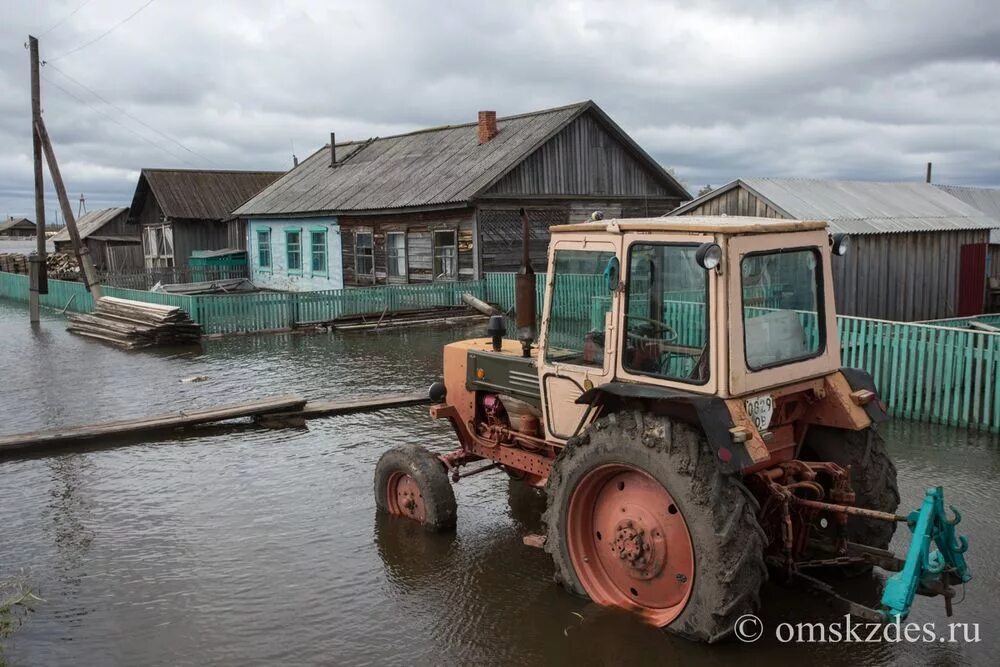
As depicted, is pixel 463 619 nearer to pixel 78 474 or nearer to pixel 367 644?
pixel 367 644

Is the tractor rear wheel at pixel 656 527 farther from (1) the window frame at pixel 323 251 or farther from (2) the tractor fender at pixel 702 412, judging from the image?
(1) the window frame at pixel 323 251

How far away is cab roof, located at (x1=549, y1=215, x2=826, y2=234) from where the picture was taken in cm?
467

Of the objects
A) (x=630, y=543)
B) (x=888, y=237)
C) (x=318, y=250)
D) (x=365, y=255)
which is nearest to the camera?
(x=630, y=543)

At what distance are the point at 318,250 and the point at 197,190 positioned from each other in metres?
9.86

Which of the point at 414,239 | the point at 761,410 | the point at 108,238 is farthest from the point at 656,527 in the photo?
the point at 108,238

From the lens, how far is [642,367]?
5039mm

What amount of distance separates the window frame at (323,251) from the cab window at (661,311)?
78.1 feet

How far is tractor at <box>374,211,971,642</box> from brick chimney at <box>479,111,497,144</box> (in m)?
19.9

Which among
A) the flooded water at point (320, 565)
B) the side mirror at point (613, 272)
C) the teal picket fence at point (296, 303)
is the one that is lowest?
the flooded water at point (320, 565)

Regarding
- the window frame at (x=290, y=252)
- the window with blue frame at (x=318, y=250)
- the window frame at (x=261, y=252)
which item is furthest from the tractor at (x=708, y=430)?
the window frame at (x=261, y=252)

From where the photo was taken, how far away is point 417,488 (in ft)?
22.2

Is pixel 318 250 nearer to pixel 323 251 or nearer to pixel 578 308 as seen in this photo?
pixel 323 251

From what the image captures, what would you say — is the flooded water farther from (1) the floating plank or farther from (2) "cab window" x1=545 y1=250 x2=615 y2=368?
(2) "cab window" x1=545 y1=250 x2=615 y2=368

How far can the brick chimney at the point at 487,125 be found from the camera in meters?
24.8
